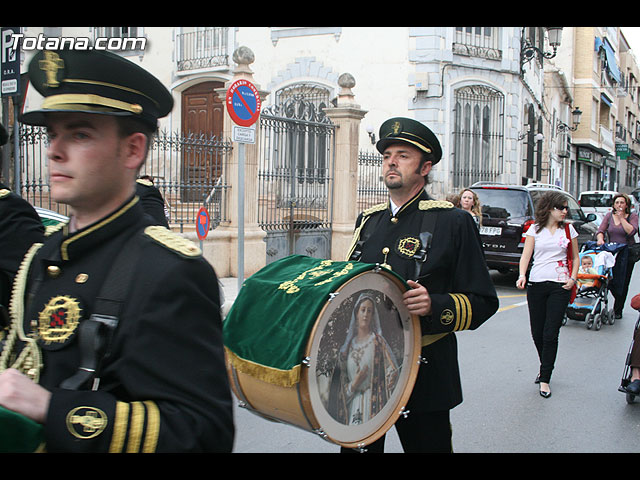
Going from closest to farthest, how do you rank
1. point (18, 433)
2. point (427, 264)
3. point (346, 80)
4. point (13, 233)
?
point (18, 433) → point (13, 233) → point (427, 264) → point (346, 80)

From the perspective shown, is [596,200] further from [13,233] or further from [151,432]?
[151,432]

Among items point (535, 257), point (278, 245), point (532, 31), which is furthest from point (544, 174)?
point (535, 257)

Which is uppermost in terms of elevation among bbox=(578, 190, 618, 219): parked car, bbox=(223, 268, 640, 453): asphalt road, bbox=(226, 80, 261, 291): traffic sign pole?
bbox=(226, 80, 261, 291): traffic sign pole

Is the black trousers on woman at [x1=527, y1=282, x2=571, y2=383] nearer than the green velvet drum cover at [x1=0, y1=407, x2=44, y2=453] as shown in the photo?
No

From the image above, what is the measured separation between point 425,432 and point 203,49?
19995 millimetres

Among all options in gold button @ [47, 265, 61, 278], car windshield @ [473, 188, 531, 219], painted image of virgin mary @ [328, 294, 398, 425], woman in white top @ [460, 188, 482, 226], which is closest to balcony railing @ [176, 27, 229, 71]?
car windshield @ [473, 188, 531, 219]

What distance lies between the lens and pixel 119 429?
4.50 feet

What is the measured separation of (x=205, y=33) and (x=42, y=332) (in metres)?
21.0

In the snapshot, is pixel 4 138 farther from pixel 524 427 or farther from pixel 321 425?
pixel 524 427

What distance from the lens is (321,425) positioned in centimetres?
244

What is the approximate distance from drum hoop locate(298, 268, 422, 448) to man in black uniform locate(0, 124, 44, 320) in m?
1.18

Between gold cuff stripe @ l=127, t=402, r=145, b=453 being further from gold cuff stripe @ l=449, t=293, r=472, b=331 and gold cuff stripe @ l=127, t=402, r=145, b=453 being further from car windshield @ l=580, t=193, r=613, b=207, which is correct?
car windshield @ l=580, t=193, r=613, b=207

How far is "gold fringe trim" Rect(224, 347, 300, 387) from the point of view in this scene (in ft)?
7.67

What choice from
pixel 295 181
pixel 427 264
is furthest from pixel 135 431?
pixel 295 181
